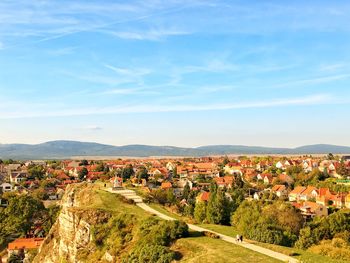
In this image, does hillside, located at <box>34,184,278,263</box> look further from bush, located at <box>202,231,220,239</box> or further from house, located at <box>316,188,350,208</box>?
house, located at <box>316,188,350,208</box>

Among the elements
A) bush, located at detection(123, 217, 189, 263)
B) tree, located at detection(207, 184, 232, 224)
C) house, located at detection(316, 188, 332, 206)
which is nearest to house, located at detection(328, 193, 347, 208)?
house, located at detection(316, 188, 332, 206)

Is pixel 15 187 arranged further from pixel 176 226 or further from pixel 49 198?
pixel 176 226

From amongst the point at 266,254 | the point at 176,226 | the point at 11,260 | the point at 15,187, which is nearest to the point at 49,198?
the point at 15,187

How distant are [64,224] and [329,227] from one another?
2116cm

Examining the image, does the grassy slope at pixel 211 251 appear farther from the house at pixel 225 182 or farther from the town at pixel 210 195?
the house at pixel 225 182

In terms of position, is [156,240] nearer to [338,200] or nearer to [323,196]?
[338,200]

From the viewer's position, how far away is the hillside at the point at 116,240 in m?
18.0

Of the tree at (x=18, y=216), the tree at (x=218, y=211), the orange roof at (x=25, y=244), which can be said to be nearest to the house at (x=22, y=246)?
the orange roof at (x=25, y=244)

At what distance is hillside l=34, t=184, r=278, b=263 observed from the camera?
1802 centimetres

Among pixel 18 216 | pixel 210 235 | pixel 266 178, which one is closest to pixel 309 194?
pixel 266 178

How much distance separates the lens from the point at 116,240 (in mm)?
22109

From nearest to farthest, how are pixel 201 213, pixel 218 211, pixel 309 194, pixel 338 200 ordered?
pixel 218 211, pixel 201 213, pixel 338 200, pixel 309 194

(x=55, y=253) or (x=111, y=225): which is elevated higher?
(x=111, y=225)

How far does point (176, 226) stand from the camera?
811 inches
